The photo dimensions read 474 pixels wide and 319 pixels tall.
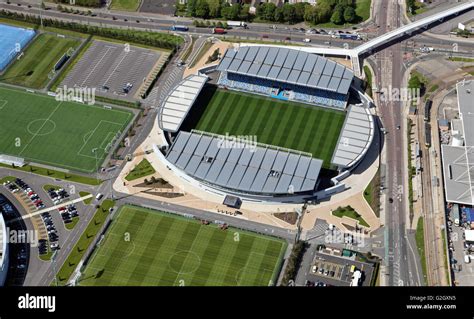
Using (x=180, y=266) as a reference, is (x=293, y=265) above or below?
above

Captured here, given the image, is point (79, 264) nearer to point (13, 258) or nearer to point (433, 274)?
point (13, 258)

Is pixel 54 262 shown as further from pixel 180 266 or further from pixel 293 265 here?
pixel 293 265

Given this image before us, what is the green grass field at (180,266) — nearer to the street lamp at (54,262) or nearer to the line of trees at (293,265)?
the line of trees at (293,265)

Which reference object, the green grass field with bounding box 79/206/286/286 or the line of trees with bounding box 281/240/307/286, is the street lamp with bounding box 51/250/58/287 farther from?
the line of trees with bounding box 281/240/307/286

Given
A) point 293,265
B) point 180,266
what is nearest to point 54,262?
point 180,266

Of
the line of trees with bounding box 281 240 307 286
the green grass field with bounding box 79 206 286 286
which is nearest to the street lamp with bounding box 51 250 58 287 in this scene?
the green grass field with bounding box 79 206 286 286

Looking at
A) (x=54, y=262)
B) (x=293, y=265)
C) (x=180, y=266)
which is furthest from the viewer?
(x=54, y=262)

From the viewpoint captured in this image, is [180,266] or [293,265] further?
[180,266]

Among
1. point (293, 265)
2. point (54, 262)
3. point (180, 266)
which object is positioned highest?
Result: point (293, 265)

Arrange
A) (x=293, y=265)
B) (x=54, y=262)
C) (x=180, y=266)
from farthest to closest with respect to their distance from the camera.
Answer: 1. (x=54, y=262)
2. (x=180, y=266)
3. (x=293, y=265)
